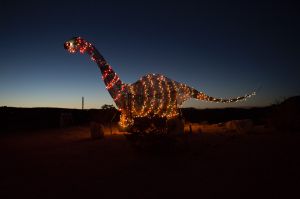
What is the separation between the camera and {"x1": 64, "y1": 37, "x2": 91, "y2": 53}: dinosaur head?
14320 millimetres

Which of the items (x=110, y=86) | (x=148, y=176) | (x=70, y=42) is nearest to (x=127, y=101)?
(x=110, y=86)

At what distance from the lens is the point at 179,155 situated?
905 centimetres

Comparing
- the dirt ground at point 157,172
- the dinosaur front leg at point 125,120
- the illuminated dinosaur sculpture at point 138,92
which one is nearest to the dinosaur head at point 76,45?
the illuminated dinosaur sculpture at point 138,92

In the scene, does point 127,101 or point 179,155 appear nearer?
point 179,155

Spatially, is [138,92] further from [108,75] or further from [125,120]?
[108,75]

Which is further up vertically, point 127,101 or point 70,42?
point 70,42

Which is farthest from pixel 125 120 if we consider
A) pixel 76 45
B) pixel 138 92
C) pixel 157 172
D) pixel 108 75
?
pixel 157 172

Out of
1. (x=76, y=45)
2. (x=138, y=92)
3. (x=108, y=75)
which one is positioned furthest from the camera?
(x=138, y=92)

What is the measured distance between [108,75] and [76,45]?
6.70 feet

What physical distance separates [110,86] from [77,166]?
7.89 metres

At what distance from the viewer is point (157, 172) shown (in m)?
7.18

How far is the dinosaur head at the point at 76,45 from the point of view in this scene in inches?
564

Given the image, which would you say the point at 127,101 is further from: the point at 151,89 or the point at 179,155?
the point at 179,155

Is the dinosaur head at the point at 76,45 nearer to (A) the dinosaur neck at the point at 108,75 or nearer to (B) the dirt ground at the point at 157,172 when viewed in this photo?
(A) the dinosaur neck at the point at 108,75
